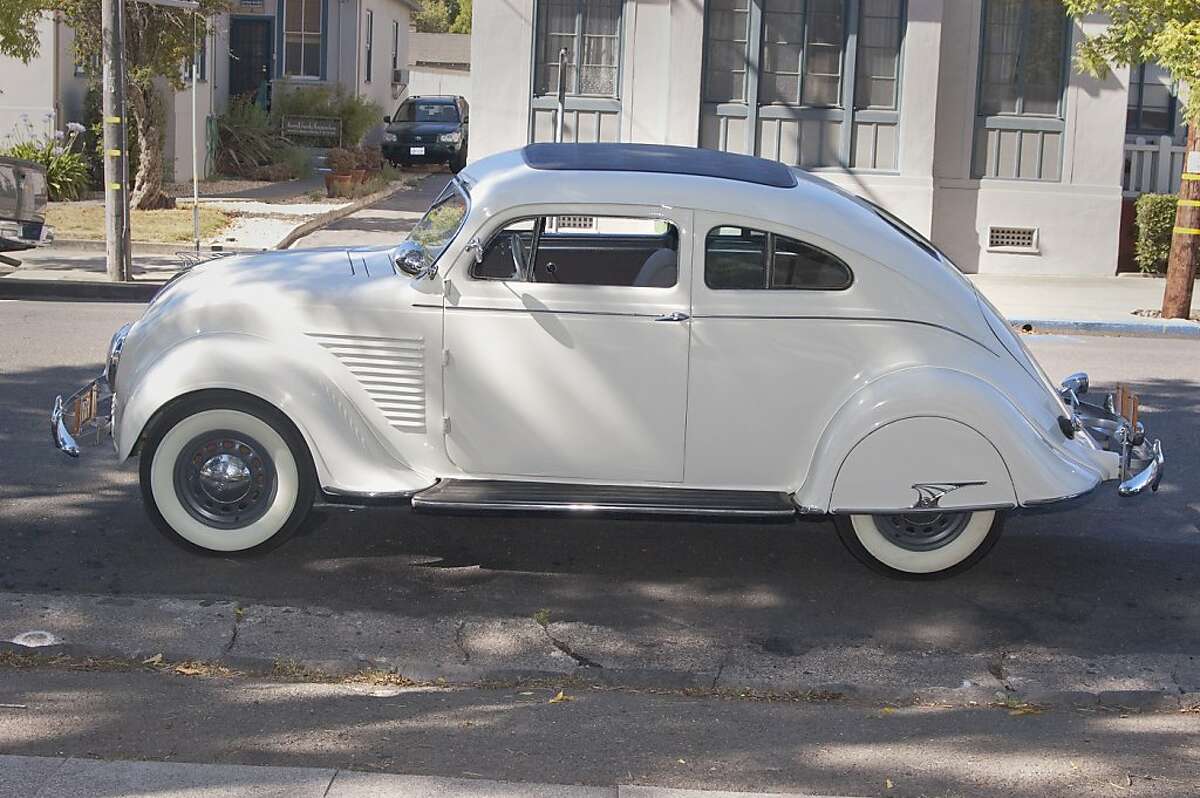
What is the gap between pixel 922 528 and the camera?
668 centimetres

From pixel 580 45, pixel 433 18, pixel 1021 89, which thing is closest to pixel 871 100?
pixel 1021 89

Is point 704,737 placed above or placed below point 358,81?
below

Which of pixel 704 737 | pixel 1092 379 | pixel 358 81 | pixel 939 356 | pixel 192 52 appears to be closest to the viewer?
pixel 704 737

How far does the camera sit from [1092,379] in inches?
468

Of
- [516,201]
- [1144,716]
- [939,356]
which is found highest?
[516,201]

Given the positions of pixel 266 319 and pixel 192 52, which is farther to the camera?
pixel 192 52

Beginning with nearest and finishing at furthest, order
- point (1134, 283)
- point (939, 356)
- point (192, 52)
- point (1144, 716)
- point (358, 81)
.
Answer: point (1144, 716) → point (939, 356) → point (1134, 283) → point (192, 52) → point (358, 81)

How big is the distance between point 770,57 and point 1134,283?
526cm

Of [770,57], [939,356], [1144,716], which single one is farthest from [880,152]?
[1144,716]

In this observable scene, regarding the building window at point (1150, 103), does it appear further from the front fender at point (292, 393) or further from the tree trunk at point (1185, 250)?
the front fender at point (292, 393)

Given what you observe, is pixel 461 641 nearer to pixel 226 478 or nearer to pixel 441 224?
pixel 226 478

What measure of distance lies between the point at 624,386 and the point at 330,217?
15.9 metres

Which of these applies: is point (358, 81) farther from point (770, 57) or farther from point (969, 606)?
point (969, 606)

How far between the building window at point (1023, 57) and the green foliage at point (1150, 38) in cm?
240
